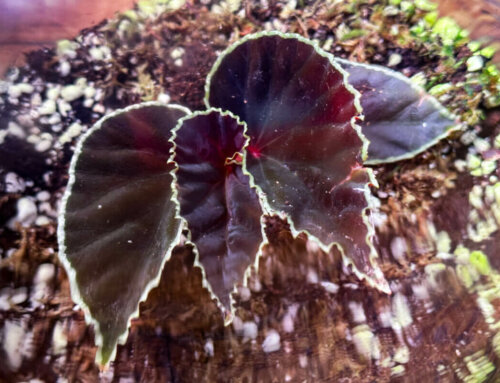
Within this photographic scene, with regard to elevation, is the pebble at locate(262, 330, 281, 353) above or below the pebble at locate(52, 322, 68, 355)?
below

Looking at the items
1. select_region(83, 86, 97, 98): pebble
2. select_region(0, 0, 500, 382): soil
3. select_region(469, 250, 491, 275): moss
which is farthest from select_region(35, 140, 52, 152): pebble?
select_region(469, 250, 491, 275): moss

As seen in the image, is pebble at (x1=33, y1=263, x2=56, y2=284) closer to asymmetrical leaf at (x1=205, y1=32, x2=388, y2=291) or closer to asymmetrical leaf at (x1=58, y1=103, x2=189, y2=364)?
asymmetrical leaf at (x1=58, y1=103, x2=189, y2=364)

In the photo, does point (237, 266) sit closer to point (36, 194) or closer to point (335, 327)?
point (335, 327)

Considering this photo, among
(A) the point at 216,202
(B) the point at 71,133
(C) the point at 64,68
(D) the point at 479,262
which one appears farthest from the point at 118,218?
(D) the point at 479,262

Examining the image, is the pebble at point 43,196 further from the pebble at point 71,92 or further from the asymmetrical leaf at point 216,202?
the asymmetrical leaf at point 216,202

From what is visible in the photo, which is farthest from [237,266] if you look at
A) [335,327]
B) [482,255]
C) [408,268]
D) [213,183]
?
[482,255]

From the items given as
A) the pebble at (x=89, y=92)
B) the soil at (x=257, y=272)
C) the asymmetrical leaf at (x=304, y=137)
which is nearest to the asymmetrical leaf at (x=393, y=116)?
the soil at (x=257, y=272)
